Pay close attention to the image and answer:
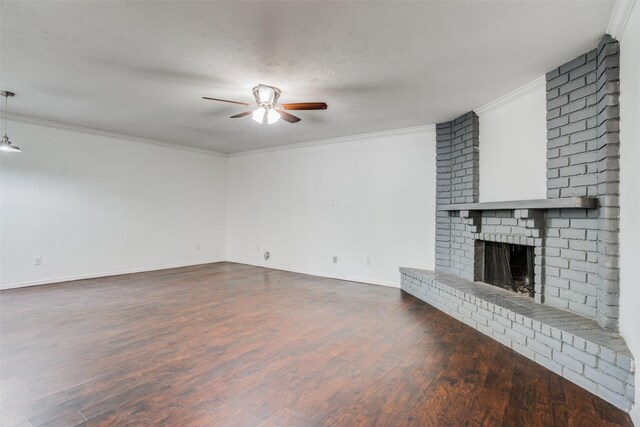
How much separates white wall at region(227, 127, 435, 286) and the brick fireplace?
1.21 m

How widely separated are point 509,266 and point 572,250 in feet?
3.30

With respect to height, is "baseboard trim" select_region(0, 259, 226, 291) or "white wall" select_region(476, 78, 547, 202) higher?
"white wall" select_region(476, 78, 547, 202)

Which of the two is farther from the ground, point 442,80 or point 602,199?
point 442,80

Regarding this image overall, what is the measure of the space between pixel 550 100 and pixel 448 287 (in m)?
2.20

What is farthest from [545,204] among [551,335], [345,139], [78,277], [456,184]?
[78,277]

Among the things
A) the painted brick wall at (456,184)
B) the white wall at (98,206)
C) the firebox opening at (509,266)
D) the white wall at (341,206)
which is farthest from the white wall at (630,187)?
the white wall at (98,206)

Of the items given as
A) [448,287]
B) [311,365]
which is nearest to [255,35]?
[311,365]

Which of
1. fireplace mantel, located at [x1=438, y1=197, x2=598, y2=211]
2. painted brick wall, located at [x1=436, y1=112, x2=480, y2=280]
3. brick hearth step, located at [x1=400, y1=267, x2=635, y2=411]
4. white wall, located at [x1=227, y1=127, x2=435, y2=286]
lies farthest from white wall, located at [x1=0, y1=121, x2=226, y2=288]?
fireplace mantel, located at [x1=438, y1=197, x2=598, y2=211]

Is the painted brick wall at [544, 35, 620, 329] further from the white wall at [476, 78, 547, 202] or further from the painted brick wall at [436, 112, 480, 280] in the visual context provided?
the painted brick wall at [436, 112, 480, 280]

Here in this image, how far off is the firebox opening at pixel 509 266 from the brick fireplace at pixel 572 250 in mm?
55

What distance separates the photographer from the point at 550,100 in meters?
2.96

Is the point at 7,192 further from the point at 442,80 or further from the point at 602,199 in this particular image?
the point at 602,199

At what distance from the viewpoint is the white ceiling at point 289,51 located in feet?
6.84

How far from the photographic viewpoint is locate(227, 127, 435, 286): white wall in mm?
4941
